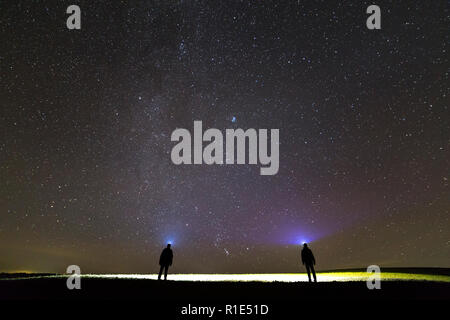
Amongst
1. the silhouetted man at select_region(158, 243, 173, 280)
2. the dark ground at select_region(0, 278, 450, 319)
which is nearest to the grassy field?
the dark ground at select_region(0, 278, 450, 319)

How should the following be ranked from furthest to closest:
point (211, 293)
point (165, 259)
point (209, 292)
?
point (165, 259)
point (209, 292)
point (211, 293)

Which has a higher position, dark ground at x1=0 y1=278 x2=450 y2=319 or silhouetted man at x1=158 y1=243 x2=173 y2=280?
silhouetted man at x1=158 y1=243 x2=173 y2=280

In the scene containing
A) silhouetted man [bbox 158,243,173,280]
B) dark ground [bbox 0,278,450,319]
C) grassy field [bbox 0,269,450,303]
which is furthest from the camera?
silhouetted man [bbox 158,243,173,280]

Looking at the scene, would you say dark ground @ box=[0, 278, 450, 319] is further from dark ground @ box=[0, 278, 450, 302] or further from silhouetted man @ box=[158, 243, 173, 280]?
silhouetted man @ box=[158, 243, 173, 280]

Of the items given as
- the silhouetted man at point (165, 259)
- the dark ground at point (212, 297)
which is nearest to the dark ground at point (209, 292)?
the dark ground at point (212, 297)

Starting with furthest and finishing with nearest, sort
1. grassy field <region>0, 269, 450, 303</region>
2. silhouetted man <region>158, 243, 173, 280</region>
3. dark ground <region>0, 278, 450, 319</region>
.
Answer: silhouetted man <region>158, 243, 173, 280</region>
grassy field <region>0, 269, 450, 303</region>
dark ground <region>0, 278, 450, 319</region>

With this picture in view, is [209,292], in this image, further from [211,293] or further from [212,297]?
[212,297]

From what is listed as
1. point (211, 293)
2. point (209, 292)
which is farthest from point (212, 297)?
point (209, 292)

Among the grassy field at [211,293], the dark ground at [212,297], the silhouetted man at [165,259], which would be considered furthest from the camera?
the silhouetted man at [165,259]

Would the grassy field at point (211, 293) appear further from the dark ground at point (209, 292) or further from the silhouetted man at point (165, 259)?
the silhouetted man at point (165, 259)

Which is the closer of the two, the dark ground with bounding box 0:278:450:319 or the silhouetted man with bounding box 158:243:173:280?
the dark ground with bounding box 0:278:450:319
